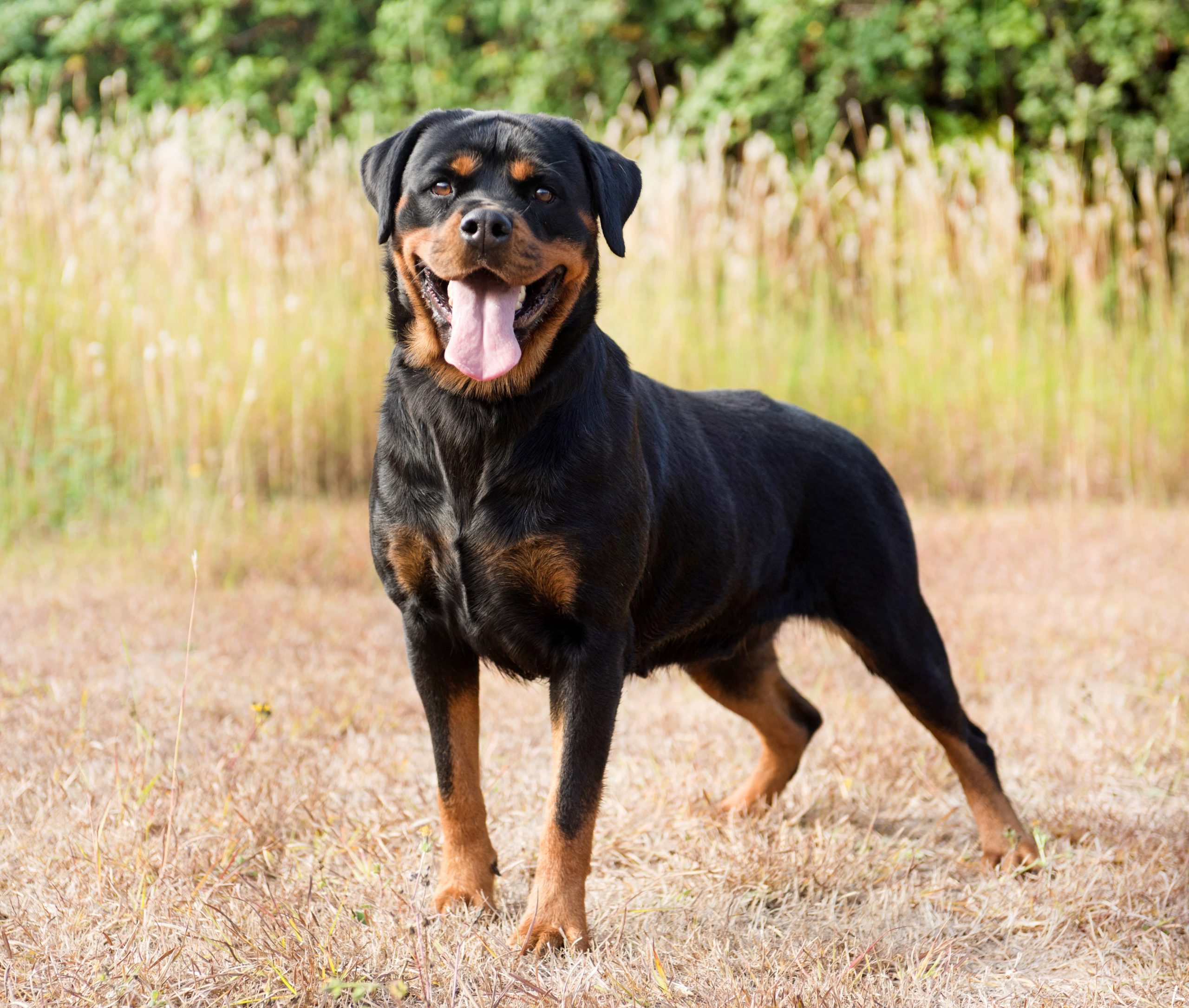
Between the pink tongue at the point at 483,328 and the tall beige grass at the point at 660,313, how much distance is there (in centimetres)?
377

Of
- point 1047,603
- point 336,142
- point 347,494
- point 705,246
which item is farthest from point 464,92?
point 1047,603

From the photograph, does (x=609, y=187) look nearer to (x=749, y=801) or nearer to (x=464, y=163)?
(x=464, y=163)

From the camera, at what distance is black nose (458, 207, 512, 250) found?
88.8 inches

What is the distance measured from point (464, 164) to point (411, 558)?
84 cm

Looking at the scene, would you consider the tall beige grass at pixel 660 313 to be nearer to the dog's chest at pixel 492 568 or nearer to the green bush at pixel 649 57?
the green bush at pixel 649 57

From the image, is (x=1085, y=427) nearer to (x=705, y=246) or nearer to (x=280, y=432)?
(x=705, y=246)

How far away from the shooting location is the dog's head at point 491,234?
2328mm

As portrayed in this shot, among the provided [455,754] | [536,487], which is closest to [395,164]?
[536,487]

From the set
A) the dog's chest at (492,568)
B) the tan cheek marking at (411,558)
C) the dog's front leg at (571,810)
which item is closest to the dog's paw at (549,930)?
the dog's front leg at (571,810)

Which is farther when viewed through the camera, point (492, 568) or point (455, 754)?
point (455, 754)

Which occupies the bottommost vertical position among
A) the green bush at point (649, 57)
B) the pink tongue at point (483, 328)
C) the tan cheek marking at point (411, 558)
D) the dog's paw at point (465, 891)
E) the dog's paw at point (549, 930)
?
the dog's paw at point (465, 891)

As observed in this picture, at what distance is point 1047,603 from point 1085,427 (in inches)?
91.0

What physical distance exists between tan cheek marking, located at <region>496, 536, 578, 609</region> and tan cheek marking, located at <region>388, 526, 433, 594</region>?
186 millimetres

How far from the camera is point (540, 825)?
3.08 m
